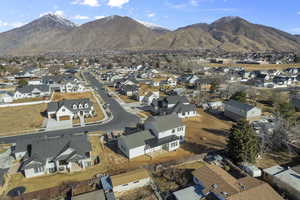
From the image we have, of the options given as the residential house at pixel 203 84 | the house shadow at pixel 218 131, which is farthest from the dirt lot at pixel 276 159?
the residential house at pixel 203 84

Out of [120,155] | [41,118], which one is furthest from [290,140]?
[41,118]

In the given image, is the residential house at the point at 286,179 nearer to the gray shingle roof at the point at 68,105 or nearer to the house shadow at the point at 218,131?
the house shadow at the point at 218,131

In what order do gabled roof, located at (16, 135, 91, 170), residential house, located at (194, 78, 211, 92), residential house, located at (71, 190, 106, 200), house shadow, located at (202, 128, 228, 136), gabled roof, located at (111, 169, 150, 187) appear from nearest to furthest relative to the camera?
residential house, located at (71, 190, 106, 200)
gabled roof, located at (111, 169, 150, 187)
gabled roof, located at (16, 135, 91, 170)
house shadow, located at (202, 128, 228, 136)
residential house, located at (194, 78, 211, 92)

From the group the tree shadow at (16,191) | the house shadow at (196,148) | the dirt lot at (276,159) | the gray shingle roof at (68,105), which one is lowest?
the tree shadow at (16,191)

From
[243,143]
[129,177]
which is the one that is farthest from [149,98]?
[129,177]

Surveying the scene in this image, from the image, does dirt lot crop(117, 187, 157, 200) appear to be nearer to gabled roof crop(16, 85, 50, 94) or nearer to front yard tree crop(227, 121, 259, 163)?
front yard tree crop(227, 121, 259, 163)

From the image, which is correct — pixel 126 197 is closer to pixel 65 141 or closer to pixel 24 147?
pixel 65 141

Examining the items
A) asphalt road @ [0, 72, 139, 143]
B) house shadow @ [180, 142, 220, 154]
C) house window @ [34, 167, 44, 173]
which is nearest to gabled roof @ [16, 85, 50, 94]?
asphalt road @ [0, 72, 139, 143]
